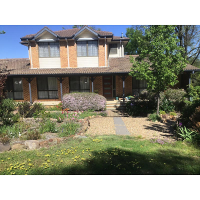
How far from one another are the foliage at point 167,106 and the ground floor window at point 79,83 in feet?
24.8

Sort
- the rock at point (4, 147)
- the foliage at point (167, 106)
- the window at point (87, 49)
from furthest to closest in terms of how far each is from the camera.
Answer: the window at point (87, 49) < the foliage at point (167, 106) < the rock at point (4, 147)

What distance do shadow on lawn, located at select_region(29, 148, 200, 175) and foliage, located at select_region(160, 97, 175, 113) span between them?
290 inches

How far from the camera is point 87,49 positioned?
51.1ft

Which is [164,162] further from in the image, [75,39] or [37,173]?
[75,39]

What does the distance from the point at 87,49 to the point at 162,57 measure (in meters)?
8.23

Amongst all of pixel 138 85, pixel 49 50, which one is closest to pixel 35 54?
pixel 49 50

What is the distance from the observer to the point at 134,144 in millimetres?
5871

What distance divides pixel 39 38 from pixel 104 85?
766 centimetres

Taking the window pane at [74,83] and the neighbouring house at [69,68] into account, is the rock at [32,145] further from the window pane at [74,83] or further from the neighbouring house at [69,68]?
the window pane at [74,83]

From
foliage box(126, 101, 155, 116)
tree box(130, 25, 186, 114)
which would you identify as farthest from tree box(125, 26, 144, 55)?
tree box(130, 25, 186, 114)

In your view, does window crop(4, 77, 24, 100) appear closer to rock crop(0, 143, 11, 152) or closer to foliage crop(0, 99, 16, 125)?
foliage crop(0, 99, 16, 125)

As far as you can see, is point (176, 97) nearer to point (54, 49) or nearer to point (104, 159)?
point (104, 159)

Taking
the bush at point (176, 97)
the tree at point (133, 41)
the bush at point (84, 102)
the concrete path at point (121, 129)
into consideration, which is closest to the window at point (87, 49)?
the bush at point (84, 102)

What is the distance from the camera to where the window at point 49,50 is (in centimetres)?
1552
